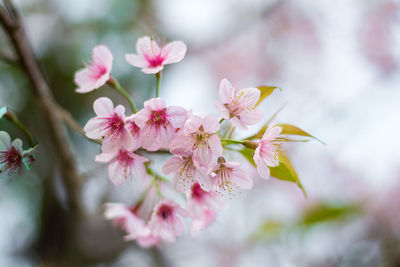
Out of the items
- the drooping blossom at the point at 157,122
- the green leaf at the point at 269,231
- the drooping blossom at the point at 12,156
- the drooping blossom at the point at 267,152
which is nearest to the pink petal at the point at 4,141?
the drooping blossom at the point at 12,156

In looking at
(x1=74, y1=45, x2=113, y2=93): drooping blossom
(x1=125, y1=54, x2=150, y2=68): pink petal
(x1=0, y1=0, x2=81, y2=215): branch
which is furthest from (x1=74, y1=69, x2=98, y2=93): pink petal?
(x1=0, y1=0, x2=81, y2=215): branch

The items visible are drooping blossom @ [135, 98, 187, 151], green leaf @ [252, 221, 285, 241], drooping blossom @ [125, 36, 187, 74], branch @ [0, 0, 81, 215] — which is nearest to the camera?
drooping blossom @ [135, 98, 187, 151]

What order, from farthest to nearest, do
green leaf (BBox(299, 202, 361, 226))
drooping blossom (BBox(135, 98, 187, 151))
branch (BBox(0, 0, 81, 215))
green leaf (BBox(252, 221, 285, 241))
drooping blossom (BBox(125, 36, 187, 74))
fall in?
green leaf (BBox(252, 221, 285, 241)) → green leaf (BBox(299, 202, 361, 226)) → branch (BBox(0, 0, 81, 215)) → drooping blossom (BBox(125, 36, 187, 74)) → drooping blossom (BBox(135, 98, 187, 151))

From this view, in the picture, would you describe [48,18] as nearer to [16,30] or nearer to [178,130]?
[16,30]

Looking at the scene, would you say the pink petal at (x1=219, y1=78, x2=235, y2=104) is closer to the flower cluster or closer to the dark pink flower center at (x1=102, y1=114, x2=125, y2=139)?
the flower cluster

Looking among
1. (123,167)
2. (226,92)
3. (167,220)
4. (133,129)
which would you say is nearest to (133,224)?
(167,220)

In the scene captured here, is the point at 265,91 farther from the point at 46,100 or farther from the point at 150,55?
the point at 46,100

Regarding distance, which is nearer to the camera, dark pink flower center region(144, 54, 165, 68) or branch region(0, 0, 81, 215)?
dark pink flower center region(144, 54, 165, 68)

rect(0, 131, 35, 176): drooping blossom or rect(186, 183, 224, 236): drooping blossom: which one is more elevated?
rect(0, 131, 35, 176): drooping blossom
